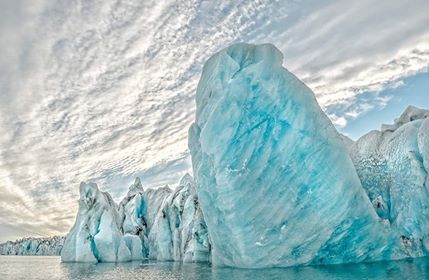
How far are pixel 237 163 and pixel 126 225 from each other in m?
35.1

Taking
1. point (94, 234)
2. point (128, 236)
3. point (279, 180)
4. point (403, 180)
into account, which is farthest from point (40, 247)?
point (403, 180)

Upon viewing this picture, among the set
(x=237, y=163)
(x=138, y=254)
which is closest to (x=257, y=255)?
(x=237, y=163)

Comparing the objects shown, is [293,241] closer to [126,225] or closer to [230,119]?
[230,119]

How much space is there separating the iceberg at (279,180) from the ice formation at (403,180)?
2.44 m

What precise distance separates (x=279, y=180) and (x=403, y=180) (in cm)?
883

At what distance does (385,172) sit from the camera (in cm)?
2236

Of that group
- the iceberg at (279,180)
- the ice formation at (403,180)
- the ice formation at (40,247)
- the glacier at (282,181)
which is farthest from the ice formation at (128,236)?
the ice formation at (40,247)

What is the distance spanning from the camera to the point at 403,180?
840 inches

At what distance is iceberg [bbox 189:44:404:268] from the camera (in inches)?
667

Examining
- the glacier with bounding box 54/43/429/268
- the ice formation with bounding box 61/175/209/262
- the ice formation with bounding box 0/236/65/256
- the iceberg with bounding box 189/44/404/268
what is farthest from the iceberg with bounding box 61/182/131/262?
the ice formation with bounding box 0/236/65/256

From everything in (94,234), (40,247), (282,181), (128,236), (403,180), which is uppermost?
(40,247)

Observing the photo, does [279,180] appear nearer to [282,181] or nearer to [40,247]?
[282,181]

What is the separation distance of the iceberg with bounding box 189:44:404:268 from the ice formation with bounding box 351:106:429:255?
2.44 metres

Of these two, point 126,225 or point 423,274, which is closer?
A: point 423,274
